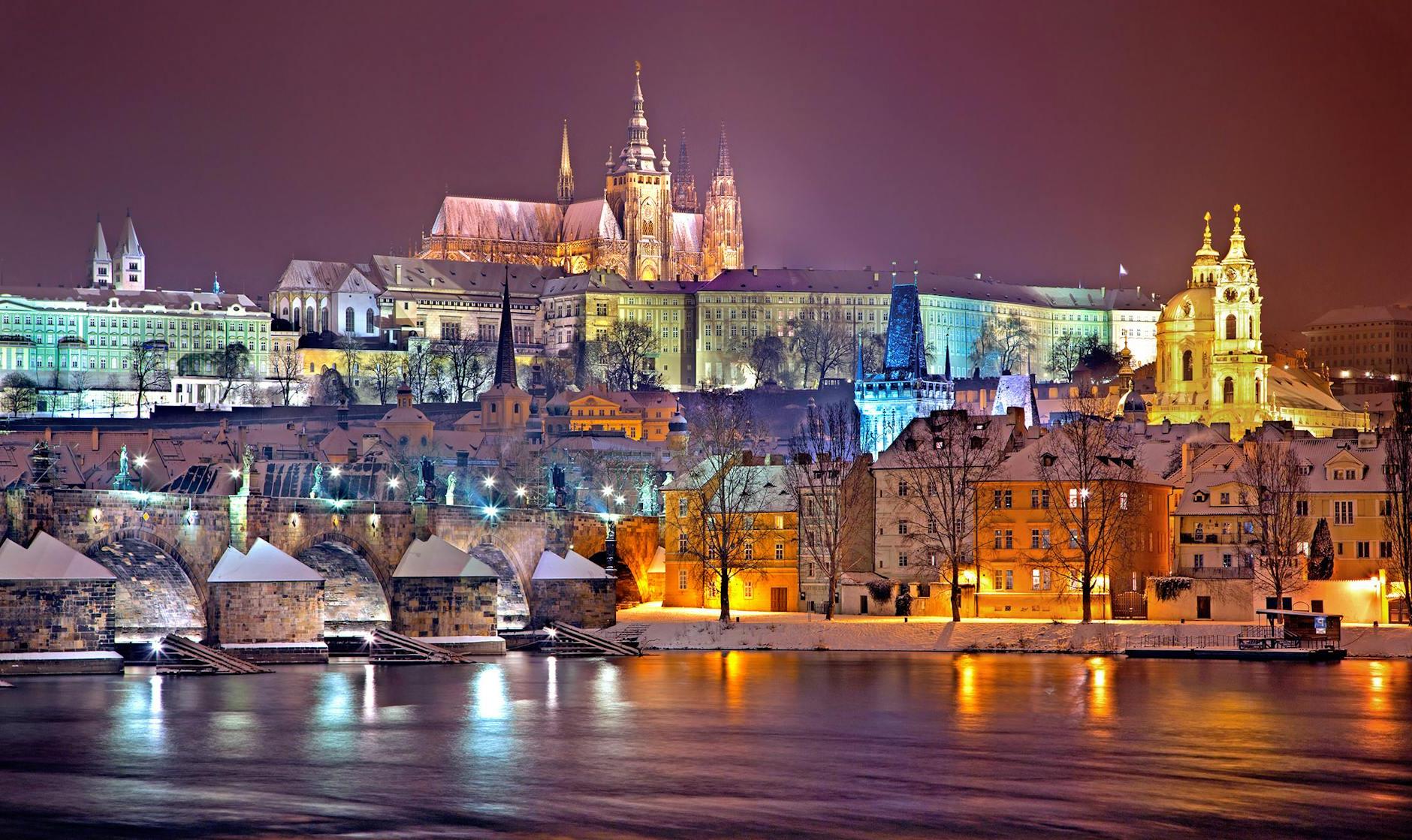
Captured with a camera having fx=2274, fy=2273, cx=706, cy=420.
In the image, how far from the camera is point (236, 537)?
64812 mm

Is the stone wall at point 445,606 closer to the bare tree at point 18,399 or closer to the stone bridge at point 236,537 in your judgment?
the stone bridge at point 236,537

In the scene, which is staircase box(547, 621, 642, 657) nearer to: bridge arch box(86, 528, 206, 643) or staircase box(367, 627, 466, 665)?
staircase box(367, 627, 466, 665)

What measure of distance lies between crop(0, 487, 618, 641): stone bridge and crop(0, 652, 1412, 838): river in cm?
359

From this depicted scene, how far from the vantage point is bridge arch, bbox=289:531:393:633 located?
A: 69812mm

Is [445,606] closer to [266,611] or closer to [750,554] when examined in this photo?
[266,611]

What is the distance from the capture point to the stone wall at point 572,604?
7644 cm

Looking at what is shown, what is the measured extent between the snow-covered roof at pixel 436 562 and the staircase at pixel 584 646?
416cm

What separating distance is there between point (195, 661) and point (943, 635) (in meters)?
23.5

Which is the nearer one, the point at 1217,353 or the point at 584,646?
the point at 584,646

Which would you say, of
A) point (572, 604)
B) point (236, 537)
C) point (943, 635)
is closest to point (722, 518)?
point (572, 604)

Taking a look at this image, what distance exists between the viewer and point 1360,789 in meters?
44.3

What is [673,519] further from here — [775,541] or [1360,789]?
[1360,789]

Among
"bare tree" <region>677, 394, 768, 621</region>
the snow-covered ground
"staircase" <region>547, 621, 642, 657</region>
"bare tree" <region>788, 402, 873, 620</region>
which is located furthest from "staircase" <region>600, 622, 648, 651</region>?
"bare tree" <region>788, 402, 873, 620</region>

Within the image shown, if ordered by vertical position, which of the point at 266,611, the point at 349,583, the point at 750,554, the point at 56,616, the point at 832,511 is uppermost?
the point at 832,511
